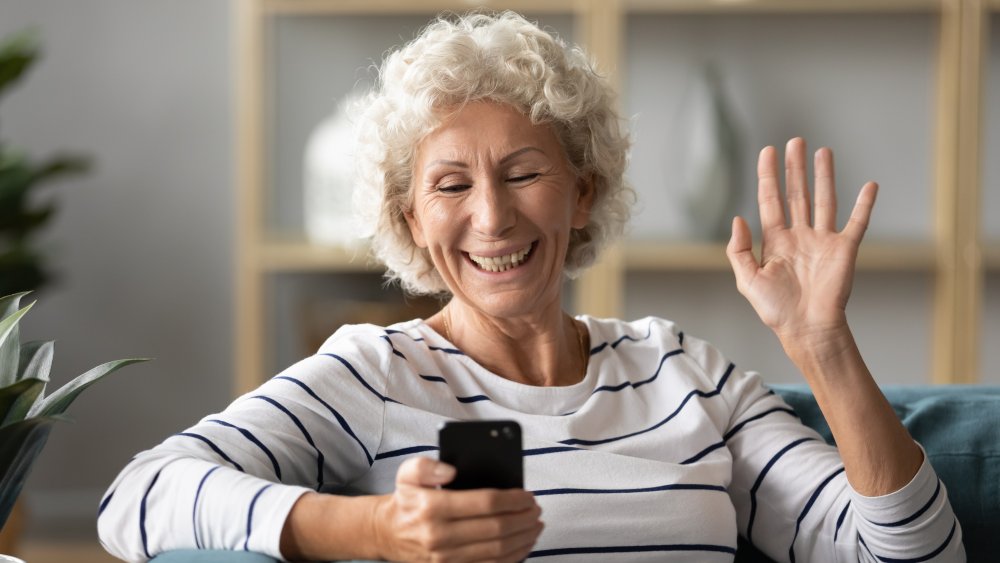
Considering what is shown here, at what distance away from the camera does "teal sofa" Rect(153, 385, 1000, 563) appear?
5.25 feet

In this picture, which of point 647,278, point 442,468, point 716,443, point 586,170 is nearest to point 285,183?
point 647,278

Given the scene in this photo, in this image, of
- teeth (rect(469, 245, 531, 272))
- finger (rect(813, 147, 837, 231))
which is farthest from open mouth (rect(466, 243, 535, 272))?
finger (rect(813, 147, 837, 231))

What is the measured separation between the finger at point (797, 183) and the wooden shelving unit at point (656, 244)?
5.69ft

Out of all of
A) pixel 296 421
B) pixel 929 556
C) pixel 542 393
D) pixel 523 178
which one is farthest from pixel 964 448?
pixel 296 421

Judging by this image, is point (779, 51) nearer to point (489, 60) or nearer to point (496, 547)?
point (489, 60)

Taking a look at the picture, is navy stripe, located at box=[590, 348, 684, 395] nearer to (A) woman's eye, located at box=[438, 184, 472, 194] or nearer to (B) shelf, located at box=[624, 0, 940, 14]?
(A) woman's eye, located at box=[438, 184, 472, 194]

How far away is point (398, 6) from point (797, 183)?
1.99m

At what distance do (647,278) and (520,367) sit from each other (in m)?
1.99

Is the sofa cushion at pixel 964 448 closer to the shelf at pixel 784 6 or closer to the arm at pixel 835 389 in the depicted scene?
the arm at pixel 835 389

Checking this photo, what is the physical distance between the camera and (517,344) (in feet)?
5.34

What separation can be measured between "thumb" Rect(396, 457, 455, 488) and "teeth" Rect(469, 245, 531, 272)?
0.46m

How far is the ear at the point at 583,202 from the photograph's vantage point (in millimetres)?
1715

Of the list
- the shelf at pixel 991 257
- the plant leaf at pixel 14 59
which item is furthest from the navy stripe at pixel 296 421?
the shelf at pixel 991 257

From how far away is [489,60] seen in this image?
1.58 metres
